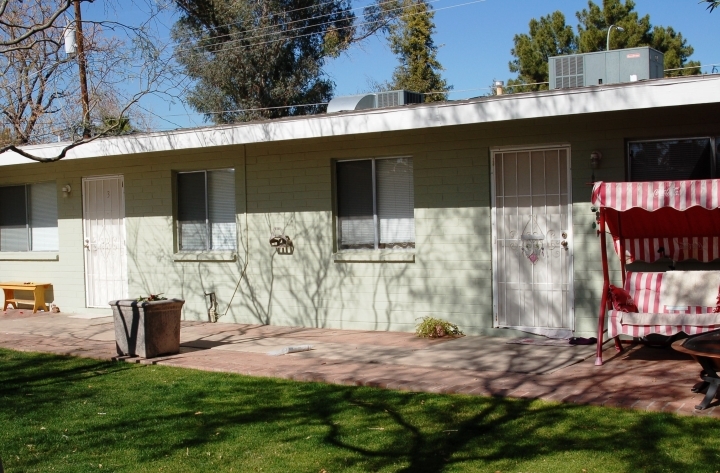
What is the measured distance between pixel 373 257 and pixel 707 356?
5866mm

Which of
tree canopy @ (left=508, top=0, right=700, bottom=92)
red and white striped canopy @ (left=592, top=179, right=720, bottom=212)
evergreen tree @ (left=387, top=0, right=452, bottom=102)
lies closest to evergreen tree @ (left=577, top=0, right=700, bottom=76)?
tree canopy @ (left=508, top=0, right=700, bottom=92)

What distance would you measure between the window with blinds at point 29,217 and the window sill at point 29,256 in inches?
5.4

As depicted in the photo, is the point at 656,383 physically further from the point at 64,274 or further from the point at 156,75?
the point at 64,274

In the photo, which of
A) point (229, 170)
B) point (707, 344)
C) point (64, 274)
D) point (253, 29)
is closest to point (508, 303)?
point (707, 344)

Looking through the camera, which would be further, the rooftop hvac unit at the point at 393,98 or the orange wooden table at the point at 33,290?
the orange wooden table at the point at 33,290

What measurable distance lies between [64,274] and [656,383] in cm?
1124

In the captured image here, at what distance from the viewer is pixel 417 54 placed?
3259 cm

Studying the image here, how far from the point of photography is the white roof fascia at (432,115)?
869cm

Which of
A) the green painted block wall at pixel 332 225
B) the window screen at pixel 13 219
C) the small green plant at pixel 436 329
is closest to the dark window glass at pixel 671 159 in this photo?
the green painted block wall at pixel 332 225

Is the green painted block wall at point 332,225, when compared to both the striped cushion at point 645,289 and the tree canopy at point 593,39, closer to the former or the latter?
the striped cushion at point 645,289

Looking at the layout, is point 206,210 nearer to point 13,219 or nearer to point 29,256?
point 29,256

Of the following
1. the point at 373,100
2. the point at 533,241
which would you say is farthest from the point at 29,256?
the point at 533,241

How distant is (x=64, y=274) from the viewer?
15.2 meters

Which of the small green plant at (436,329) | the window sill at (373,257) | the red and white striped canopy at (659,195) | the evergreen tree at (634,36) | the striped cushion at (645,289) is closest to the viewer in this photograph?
the red and white striped canopy at (659,195)
